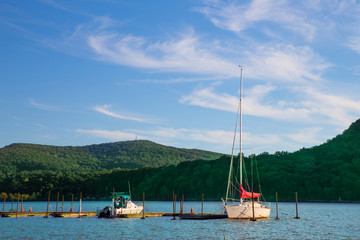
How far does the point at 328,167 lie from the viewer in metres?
188

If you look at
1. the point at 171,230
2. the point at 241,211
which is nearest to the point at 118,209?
the point at 171,230

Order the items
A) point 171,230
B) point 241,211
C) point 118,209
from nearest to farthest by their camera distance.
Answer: point 171,230
point 241,211
point 118,209

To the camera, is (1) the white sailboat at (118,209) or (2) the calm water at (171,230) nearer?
(2) the calm water at (171,230)

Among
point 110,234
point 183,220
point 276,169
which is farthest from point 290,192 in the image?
point 110,234

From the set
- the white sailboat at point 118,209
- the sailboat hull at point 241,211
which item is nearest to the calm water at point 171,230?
the sailboat hull at point 241,211

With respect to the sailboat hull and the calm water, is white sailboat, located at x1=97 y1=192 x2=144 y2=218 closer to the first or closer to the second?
the calm water

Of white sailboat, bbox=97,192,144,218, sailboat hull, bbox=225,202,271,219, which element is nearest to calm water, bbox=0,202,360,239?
sailboat hull, bbox=225,202,271,219

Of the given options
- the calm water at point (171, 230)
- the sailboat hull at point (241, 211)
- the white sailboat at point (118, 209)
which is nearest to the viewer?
the calm water at point (171, 230)

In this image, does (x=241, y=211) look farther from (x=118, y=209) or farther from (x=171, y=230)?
(x=118, y=209)

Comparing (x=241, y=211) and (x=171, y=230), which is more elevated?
(x=241, y=211)

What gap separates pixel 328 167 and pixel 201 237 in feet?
475

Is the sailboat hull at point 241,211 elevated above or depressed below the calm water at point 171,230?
above

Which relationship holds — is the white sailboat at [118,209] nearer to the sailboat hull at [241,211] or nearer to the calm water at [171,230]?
the calm water at [171,230]

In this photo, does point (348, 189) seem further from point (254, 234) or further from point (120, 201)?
point (254, 234)
